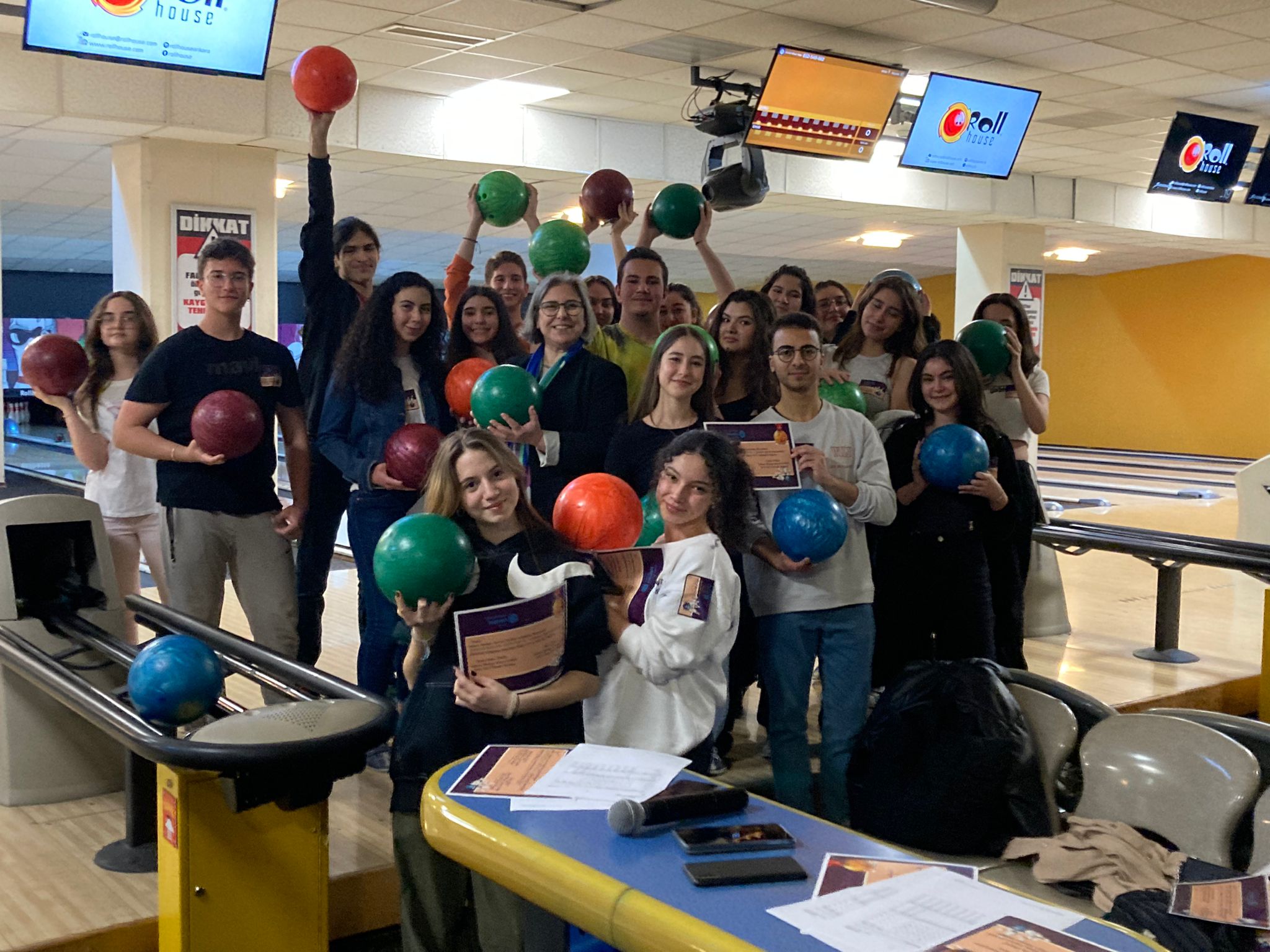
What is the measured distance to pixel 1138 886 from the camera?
216 cm

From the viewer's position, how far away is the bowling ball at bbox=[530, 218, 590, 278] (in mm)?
3627

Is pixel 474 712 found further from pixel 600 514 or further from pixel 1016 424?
pixel 1016 424

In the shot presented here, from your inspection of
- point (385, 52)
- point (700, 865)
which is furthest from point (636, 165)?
point (700, 865)

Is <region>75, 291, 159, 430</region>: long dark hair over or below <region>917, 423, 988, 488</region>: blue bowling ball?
over

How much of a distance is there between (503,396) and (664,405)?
1.25ft

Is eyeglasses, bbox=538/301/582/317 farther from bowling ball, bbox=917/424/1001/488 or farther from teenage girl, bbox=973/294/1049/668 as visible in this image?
teenage girl, bbox=973/294/1049/668

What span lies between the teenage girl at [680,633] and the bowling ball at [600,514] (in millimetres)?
71

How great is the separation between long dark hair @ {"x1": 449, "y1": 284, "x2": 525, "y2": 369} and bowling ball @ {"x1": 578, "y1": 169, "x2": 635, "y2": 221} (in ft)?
2.39

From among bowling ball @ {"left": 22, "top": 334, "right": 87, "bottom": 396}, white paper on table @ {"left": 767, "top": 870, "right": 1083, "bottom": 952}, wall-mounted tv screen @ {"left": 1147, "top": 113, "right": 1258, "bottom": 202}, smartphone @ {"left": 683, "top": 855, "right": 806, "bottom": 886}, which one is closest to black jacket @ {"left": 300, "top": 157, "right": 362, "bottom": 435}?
bowling ball @ {"left": 22, "top": 334, "right": 87, "bottom": 396}

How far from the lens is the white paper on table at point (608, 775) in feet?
6.04

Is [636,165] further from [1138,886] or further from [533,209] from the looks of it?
[1138,886]

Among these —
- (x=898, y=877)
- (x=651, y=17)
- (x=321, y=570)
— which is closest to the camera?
(x=898, y=877)

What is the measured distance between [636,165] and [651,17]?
2.45 meters

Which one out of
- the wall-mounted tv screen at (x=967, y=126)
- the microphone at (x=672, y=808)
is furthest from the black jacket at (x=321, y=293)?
the wall-mounted tv screen at (x=967, y=126)
